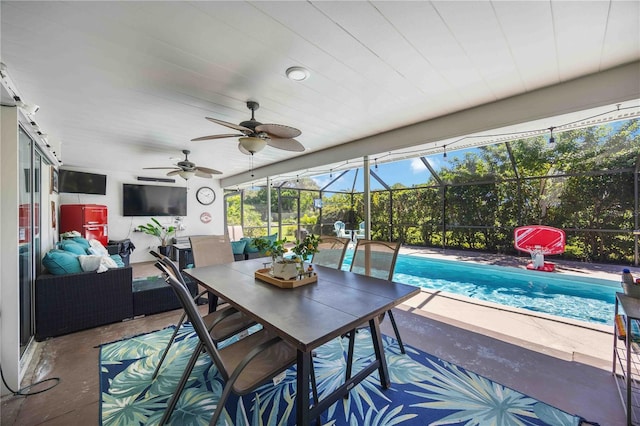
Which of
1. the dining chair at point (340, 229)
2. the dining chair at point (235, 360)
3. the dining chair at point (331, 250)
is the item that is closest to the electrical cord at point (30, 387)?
the dining chair at point (235, 360)

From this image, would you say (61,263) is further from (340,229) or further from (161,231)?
(340,229)

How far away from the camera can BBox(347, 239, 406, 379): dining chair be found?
2.35m

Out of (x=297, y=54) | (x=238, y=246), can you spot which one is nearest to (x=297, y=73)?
(x=297, y=54)

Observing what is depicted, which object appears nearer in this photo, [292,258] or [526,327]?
[292,258]

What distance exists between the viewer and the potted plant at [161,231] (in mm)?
6836

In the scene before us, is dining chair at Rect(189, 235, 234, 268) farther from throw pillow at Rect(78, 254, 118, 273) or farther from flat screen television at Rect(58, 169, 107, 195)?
flat screen television at Rect(58, 169, 107, 195)

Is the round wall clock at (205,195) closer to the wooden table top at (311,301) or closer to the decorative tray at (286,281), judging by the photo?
the wooden table top at (311,301)

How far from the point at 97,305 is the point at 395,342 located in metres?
3.33

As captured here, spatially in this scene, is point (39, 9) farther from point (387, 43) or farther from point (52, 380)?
point (52, 380)

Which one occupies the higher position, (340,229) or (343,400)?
(340,229)

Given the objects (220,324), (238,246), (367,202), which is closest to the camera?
(220,324)

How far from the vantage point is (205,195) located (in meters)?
8.25

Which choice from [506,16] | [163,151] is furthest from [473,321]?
[163,151]

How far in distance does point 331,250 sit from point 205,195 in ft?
21.9
